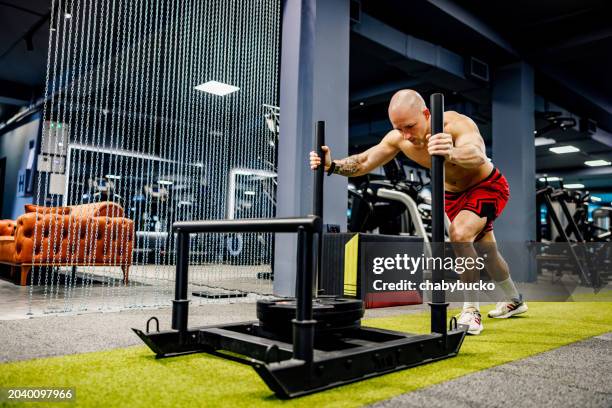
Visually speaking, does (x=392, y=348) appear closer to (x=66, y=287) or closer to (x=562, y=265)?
(x=66, y=287)

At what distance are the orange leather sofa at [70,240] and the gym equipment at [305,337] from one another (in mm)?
2475

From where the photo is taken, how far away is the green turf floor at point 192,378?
1.34 metres

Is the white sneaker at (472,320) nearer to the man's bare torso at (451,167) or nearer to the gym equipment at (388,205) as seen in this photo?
the man's bare torso at (451,167)

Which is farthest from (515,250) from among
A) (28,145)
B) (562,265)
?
(28,145)

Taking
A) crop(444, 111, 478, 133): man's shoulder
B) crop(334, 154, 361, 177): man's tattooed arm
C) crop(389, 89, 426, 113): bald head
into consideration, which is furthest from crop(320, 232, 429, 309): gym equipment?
crop(389, 89, 426, 113): bald head

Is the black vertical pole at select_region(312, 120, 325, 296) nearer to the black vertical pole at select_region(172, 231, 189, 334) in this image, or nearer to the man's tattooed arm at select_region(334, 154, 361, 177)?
the man's tattooed arm at select_region(334, 154, 361, 177)

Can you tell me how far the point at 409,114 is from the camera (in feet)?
7.64

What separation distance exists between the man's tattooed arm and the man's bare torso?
0.94 feet

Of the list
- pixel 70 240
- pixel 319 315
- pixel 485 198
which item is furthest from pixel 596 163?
pixel 319 315

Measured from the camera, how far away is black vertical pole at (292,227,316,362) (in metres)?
1.39

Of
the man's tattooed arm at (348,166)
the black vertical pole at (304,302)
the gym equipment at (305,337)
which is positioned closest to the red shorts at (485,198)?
the man's tattooed arm at (348,166)

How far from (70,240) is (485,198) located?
11.7 ft

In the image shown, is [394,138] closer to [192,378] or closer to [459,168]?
[459,168]

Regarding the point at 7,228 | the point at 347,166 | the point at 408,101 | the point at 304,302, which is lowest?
the point at 304,302
